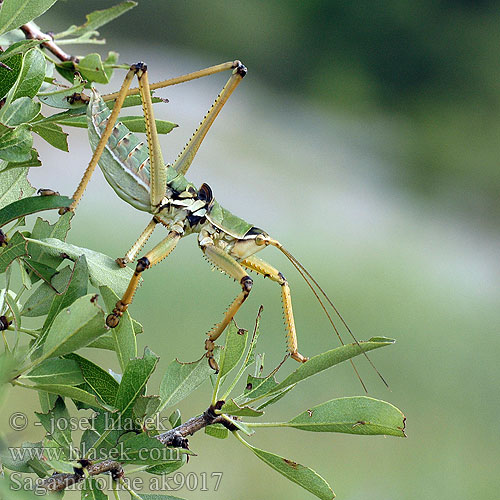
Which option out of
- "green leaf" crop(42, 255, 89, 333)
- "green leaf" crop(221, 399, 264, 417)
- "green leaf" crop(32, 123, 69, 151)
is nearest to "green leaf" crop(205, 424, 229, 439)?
"green leaf" crop(221, 399, 264, 417)

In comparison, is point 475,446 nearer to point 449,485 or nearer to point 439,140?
point 449,485

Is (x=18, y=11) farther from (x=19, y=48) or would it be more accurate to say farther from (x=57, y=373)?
(x=57, y=373)

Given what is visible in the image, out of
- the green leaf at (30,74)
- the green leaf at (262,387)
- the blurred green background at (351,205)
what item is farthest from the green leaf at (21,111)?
the blurred green background at (351,205)

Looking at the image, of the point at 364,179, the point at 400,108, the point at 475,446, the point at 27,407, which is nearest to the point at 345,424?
the point at 27,407

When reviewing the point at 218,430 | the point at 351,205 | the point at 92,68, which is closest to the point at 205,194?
the point at 92,68

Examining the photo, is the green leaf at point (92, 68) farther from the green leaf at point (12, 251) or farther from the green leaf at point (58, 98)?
the green leaf at point (12, 251)

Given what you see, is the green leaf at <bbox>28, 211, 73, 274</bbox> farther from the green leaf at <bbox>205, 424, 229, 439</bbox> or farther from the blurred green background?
the blurred green background
